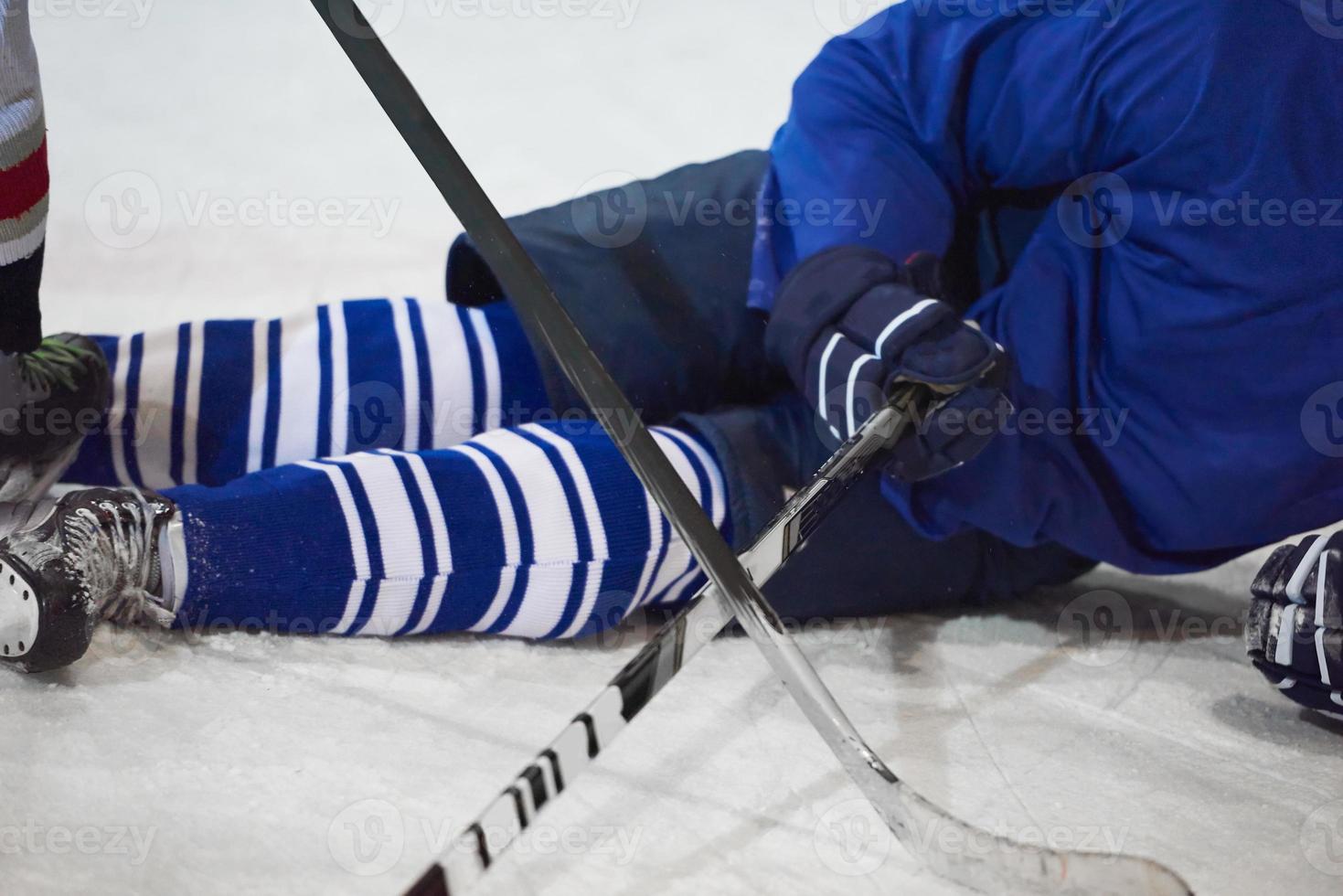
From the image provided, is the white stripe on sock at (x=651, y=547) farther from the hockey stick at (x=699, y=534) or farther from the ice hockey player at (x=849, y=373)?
the hockey stick at (x=699, y=534)

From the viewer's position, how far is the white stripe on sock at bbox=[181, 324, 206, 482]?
54cm

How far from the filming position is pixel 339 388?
55 centimetres

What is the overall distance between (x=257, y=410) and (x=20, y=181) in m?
0.16

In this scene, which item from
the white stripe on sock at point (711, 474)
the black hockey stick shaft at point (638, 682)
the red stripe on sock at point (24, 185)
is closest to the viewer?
the black hockey stick shaft at point (638, 682)

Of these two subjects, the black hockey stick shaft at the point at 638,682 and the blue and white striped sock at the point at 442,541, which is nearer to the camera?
the black hockey stick shaft at the point at 638,682

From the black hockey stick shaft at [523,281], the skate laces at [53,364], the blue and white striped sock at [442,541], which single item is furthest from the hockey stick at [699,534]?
the skate laces at [53,364]

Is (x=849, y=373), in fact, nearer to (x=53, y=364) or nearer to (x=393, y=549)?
(x=393, y=549)

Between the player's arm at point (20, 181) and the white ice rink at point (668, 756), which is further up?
the player's arm at point (20, 181)

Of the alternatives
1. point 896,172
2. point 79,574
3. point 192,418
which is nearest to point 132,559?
point 79,574

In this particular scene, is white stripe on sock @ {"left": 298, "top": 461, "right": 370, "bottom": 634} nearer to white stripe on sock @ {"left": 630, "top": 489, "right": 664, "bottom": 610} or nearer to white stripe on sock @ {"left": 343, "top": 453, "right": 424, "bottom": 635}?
white stripe on sock @ {"left": 343, "top": 453, "right": 424, "bottom": 635}

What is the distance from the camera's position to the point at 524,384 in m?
0.57

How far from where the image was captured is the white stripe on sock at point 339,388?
542 mm

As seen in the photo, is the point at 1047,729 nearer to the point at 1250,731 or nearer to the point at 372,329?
the point at 1250,731

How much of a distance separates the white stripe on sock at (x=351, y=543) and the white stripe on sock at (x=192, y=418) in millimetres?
102
